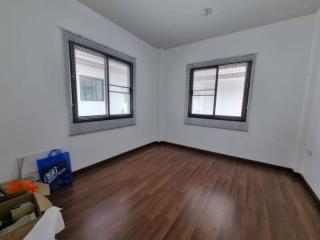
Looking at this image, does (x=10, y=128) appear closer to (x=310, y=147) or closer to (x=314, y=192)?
(x=314, y=192)

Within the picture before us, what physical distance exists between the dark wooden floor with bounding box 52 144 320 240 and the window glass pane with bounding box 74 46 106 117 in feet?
3.76

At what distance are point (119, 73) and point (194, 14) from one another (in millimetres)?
1819

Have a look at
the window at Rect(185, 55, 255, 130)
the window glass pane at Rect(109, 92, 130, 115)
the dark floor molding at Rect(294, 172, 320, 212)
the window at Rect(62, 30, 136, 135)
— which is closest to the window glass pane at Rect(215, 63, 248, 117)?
the window at Rect(185, 55, 255, 130)

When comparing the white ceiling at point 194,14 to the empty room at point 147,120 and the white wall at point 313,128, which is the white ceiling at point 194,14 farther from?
the white wall at point 313,128

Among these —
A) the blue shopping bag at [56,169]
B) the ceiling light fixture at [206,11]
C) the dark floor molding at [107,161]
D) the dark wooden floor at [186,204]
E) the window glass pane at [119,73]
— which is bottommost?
the dark wooden floor at [186,204]

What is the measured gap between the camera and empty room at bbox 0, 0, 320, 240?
1452mm

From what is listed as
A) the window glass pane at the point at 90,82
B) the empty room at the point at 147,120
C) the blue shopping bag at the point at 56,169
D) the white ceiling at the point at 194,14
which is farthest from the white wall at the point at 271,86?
the blue shopping bag at the point at 56,169

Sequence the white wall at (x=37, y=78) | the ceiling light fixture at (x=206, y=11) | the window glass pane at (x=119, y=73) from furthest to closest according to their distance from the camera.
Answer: the window glass pane at (x=119, y=73)
the ceiling light fixture at (x=206, y=11)
the white wall at (x=37, y=78)

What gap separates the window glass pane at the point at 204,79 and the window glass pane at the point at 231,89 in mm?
169

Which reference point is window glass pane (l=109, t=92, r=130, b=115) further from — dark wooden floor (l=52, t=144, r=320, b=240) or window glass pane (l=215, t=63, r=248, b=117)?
window glass pane (l=215, t=63, r=248, b=117)

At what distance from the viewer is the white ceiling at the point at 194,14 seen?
6.85ft

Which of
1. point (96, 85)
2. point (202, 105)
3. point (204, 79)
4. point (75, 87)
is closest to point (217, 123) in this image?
point (202, 105)

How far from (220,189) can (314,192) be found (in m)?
1.24

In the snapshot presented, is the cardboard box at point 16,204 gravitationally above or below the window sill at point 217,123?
below
